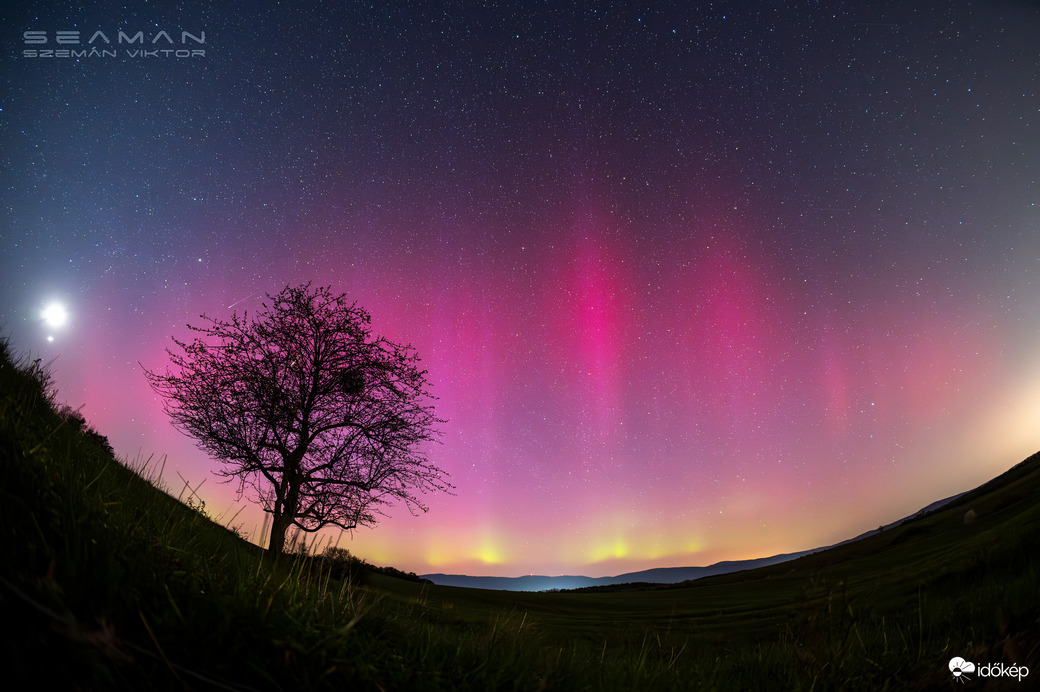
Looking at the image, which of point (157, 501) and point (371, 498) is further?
point (371, 498)

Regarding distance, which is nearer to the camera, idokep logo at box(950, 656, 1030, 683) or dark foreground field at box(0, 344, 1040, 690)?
dark foreground field at box(0, 344, 1040, 690)

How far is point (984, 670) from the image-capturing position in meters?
2.29

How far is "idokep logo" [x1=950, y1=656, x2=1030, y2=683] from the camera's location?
2221 mm

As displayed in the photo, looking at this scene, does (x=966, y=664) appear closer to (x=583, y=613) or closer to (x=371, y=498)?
(x=371, y=498)

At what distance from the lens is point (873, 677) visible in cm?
232

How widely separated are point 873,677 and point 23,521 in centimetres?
361

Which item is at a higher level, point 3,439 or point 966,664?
point 3,439

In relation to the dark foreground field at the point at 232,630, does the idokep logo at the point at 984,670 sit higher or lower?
lower

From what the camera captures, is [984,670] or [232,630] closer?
[232,630]

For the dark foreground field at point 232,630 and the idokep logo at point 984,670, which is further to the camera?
the idokep logo at point 984,670

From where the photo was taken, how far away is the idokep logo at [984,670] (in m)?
2.22

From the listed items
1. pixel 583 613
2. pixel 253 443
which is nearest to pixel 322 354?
pixel 253 443

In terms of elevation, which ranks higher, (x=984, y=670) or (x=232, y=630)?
(x=232, y=630)

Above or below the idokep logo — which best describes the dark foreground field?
above
